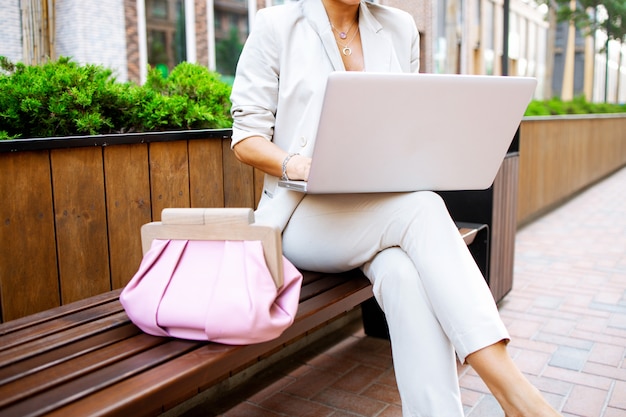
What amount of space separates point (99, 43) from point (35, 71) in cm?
871

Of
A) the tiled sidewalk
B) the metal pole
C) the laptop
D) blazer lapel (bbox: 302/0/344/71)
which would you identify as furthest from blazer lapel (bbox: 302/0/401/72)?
the metal pole

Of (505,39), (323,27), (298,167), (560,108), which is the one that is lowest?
(298,167)

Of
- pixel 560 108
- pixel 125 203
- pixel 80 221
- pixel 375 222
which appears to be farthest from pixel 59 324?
pixel 560 108

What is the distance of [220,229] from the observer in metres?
1.36

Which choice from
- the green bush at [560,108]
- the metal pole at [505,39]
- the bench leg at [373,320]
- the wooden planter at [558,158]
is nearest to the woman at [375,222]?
the bench leg at [373,320]

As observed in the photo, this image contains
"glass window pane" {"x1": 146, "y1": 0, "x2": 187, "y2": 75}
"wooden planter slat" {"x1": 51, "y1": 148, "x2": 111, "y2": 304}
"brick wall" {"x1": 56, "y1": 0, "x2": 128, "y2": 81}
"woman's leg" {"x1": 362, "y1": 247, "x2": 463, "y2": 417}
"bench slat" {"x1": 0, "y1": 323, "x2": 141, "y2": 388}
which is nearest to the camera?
"bench slat" {"x1": 0, "y1": 323, "x2": 141, "y2": 388}

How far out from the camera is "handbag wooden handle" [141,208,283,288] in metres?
1.33

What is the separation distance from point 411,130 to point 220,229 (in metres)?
0.53

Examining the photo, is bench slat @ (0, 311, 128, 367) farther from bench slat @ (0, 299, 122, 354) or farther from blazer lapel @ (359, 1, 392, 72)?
blazer lapel @ (359, 1, 392, 72)

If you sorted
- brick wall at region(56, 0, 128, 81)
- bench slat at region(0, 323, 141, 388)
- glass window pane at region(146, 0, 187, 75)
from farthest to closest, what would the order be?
glass window pane at region(146, 0, 187, 75)
brick wall at region(56, 0, 128, 81)
bench slat at region(0, 323, 141, 388)

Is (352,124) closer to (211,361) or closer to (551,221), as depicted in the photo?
(211,361)

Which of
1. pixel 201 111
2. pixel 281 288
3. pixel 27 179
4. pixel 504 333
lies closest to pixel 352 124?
pixel 281 288

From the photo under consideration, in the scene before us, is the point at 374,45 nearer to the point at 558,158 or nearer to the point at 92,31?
the point at 558,158

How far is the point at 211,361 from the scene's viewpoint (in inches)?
49.5
